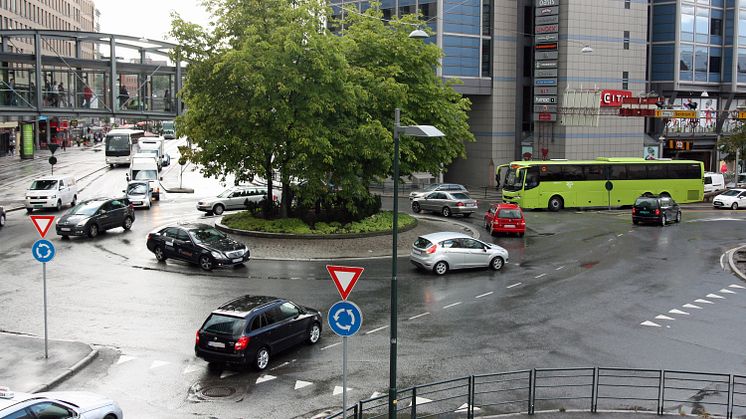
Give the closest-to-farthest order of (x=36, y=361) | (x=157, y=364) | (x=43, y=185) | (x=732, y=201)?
(x=157, y=364) < (x=36, y=361) < (x=43, y=185) < (x=732, y=201)

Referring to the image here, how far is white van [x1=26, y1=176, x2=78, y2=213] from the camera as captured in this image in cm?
4350

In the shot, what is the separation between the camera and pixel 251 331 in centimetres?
1697

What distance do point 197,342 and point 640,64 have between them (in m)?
59.4

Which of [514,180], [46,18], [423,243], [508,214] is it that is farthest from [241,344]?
[46,18]

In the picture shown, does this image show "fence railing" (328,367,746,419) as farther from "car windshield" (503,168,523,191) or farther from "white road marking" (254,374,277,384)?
"car windshield" (503,168,523,191)

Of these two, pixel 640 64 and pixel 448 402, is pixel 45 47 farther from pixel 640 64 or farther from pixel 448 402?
pixel 448 402

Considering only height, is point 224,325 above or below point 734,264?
above

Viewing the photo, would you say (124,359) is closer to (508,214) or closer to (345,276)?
(345,276)

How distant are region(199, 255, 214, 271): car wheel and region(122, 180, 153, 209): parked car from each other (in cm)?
1900

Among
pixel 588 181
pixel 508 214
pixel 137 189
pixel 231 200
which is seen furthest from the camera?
pixel 588 181

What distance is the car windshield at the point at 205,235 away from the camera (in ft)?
94.9

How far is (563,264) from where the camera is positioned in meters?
30.8

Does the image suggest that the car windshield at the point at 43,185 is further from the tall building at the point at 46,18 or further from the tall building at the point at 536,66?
the tall building at the point at 536,66

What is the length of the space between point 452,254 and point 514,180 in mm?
23381
